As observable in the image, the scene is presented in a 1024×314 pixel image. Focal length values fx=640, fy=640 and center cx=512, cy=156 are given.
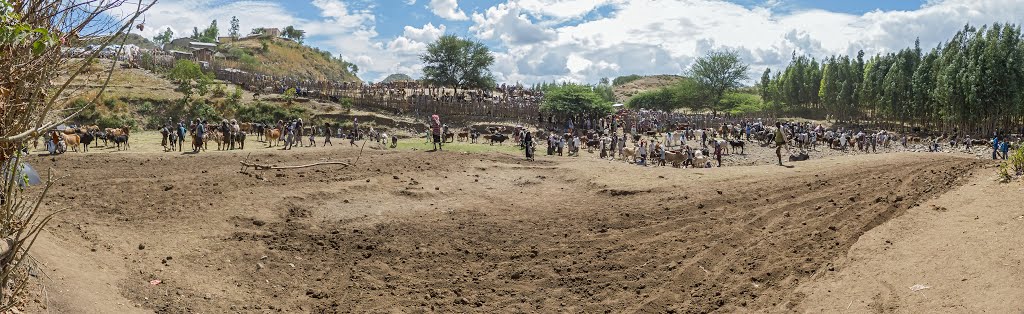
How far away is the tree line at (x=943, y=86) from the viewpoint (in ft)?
135

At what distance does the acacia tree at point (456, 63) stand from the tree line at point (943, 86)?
116 feet

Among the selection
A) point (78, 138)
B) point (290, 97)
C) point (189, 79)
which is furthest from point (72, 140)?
point (189, 79)

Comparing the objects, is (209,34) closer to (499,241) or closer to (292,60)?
(292,60)

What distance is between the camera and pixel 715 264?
1164 cm

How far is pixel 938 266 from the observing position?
32.2ft

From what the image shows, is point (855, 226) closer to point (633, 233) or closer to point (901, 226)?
point (901, 226)

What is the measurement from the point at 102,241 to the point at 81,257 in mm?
1391

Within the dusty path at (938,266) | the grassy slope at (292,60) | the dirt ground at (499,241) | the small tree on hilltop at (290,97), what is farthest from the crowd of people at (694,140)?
the grassy slope at (292,60)

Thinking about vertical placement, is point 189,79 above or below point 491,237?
above

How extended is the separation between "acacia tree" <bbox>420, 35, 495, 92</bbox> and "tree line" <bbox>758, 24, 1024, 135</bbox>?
3528cm

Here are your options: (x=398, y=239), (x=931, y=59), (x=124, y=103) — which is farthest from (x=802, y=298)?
(x=931, y=59)

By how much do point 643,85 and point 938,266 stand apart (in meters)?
107

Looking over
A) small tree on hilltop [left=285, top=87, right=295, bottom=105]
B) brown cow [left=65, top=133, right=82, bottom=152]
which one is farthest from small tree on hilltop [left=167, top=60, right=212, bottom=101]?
brown cow [left=65, top=133, right=82, bottom=152]

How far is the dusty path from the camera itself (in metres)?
8.64
